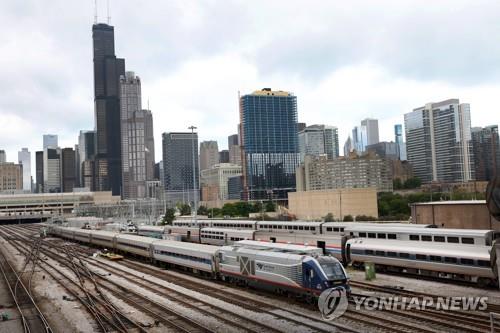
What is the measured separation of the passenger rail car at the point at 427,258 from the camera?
28406 millimetres

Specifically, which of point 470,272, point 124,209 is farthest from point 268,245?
point 124,209

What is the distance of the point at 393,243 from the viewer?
35406 mm

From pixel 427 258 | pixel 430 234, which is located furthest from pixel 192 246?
pixel 430 234

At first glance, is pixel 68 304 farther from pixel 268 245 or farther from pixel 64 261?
pixel 64 261

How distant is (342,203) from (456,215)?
211ft

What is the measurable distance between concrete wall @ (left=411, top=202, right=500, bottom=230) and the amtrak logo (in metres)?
23.6

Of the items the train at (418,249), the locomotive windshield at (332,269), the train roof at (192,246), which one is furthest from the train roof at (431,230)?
the train roof at (192,246)

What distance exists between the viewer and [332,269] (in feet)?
83.4

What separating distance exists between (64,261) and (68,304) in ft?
87.2

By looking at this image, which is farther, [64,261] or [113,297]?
[64,261]

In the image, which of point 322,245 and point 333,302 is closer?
point 333,302

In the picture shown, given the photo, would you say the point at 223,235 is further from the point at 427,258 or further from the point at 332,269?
the point at 332,269

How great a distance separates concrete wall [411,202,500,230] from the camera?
4341 cm

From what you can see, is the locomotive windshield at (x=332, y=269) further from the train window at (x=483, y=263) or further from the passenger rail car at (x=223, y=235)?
the passenger rail car at (x=223, y=235)
